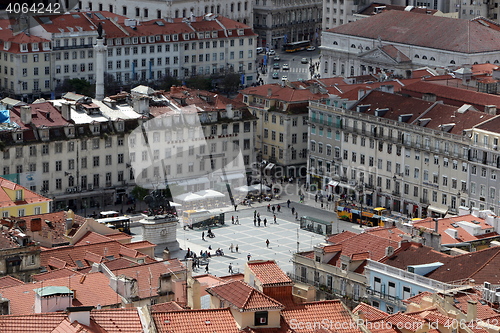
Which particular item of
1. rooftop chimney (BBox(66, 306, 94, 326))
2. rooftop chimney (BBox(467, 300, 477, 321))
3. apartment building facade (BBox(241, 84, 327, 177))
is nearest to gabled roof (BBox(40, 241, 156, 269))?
rooftop chimney (BBox(467, 300, 477, 321))

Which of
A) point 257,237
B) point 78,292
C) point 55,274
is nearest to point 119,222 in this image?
point 257,237

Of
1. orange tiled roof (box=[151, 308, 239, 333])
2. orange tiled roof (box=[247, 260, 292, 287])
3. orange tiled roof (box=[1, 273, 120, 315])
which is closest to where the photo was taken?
orange tiled roof (box=[151, 308, 239, 333])

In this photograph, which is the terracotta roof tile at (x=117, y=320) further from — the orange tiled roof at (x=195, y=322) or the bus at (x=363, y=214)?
the bus at (x=363, y=214)

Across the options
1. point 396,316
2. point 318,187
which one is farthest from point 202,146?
point 396,316

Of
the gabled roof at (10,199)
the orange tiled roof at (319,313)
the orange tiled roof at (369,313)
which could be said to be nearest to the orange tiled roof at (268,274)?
the orange tiled roof at (319,313)

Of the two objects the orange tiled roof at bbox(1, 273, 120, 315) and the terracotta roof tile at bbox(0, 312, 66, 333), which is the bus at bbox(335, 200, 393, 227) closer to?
the orange tiled roof at bbox(1, 273, 120, 315)
